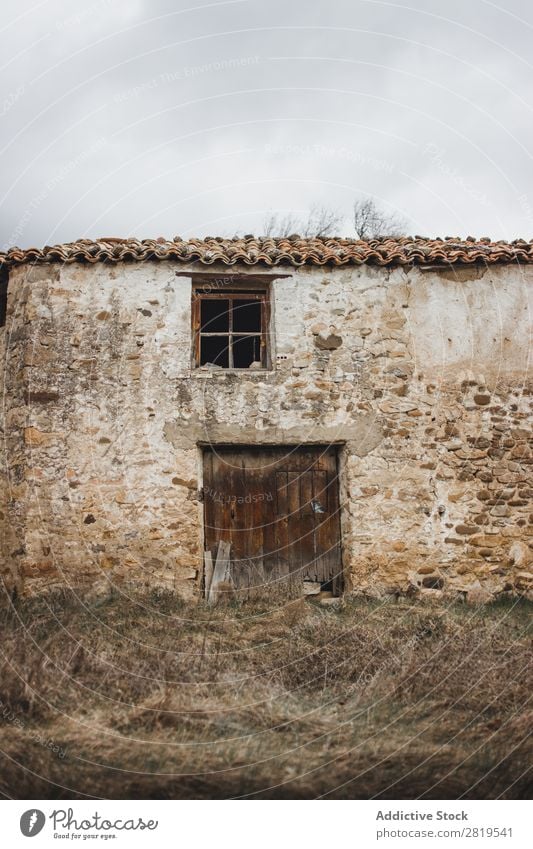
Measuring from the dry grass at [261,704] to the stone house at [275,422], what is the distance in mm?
971

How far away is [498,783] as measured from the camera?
3.85 meters

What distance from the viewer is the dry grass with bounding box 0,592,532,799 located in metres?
3.89

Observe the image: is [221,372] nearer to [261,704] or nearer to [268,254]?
[268,254]

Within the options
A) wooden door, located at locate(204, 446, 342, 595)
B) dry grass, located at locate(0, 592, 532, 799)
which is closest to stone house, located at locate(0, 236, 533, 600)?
wooden door, located at locate(204, 446, 342, 595)

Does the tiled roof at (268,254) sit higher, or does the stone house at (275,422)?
the tiled roof at (268,254)

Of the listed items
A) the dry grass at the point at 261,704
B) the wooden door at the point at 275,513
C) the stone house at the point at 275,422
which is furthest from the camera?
the wooden door at the point at 275,513

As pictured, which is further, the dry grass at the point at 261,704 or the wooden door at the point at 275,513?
the wooden door at the point at 275,513

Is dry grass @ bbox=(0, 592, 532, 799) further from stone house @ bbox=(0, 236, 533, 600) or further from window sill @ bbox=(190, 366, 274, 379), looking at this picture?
window sill @ bbox=(190, 366, 274, 379)

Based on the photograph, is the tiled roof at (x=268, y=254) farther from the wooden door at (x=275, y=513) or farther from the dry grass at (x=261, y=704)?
the dry grass at (x=261, y=704)

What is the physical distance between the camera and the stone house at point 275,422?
26.2 ft

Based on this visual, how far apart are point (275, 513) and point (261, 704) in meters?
3.48

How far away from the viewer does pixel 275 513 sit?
8.27 m

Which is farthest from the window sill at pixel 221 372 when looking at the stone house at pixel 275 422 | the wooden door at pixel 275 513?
the wooden door at pixel 275 513

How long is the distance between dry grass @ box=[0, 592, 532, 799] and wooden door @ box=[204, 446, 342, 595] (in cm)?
103
